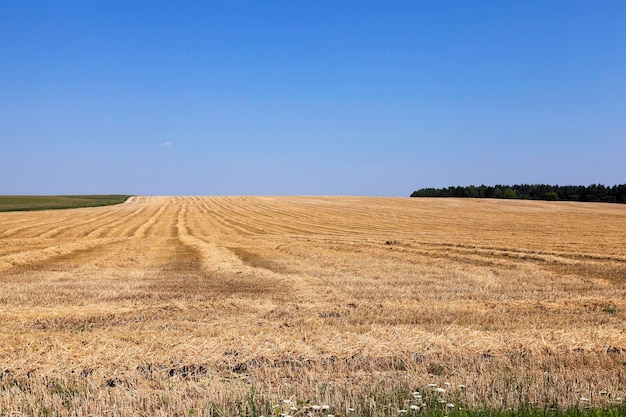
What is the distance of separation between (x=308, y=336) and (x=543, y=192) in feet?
416

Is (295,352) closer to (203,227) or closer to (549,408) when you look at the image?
(549,408)

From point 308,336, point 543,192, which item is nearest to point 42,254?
point 308,336

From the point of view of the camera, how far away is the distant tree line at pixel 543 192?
10494 centimetres

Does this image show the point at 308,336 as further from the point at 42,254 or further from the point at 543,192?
the point at 543,192

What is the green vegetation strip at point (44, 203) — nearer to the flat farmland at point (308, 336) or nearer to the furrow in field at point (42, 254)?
the furrow in field at point (42, 254)

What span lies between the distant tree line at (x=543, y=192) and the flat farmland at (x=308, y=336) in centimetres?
9690

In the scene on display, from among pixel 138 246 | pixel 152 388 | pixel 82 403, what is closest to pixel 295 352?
pixel 152 388

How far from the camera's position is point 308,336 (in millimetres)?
8703

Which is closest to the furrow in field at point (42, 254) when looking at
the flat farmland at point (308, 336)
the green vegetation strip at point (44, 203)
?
the flat farmland at point (308, 336)

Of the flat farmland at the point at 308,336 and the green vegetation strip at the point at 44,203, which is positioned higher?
the green vegetation strip at the point at 44,203

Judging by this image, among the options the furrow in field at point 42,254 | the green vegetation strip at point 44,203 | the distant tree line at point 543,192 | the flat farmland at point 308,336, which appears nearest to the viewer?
the flat farmland at point 308,336

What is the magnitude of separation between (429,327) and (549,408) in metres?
3.59

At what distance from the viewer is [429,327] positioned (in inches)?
381

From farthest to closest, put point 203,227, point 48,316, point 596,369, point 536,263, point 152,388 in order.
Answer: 1. point 203,227
2. point 536,263
3. point 48,316
4. point 596,369
5. point 152,388
